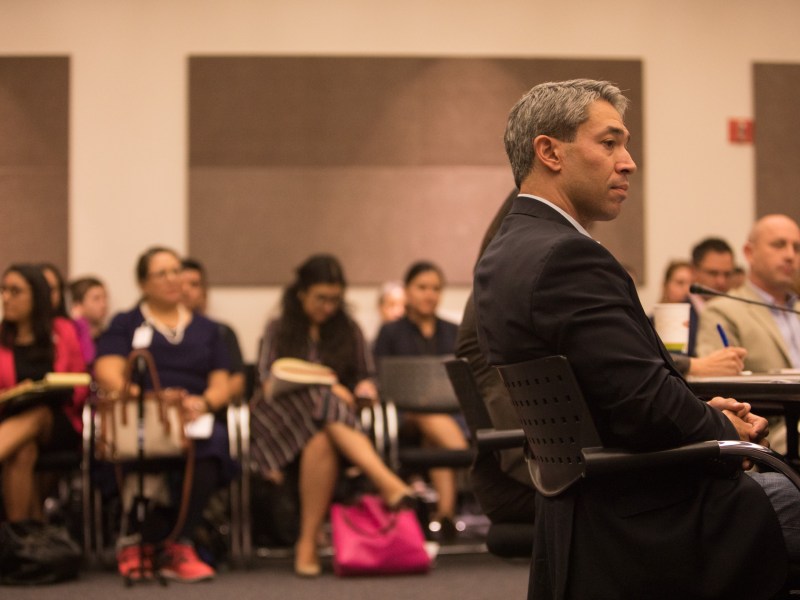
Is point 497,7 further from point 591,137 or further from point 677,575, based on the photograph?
point 677,575

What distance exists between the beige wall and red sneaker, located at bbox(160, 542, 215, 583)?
2358mm

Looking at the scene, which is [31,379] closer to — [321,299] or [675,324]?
[321,299]

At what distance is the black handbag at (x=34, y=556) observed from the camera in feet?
14.4

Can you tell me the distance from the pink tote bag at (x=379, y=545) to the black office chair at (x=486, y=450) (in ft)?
5.96

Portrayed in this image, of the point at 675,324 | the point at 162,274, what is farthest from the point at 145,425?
the point at 675,324

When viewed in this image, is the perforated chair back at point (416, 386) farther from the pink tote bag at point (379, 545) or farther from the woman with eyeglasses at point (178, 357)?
the woman with eyeglasses at point (178, 357)

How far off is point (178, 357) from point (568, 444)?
3.56 metres

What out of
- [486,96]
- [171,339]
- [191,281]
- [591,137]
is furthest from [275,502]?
[591,137]

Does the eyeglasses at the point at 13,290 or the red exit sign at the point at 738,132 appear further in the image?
the red exit sign at the point at 738,132

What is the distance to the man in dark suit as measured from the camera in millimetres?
1775

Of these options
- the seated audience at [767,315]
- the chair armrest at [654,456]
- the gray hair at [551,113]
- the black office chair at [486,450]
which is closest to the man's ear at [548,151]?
the gray hair at [551,113]

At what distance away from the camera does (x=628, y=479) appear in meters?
1.82

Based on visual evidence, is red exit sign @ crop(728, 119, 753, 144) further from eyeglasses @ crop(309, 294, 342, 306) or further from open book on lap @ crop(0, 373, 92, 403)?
open book on lap @ crop(0, 373, 92, 403)

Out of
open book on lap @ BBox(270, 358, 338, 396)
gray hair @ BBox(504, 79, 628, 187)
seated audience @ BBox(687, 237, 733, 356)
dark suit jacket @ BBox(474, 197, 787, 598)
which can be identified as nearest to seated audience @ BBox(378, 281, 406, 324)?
open book on lap @ BBox(270, 358, 338, 396)
